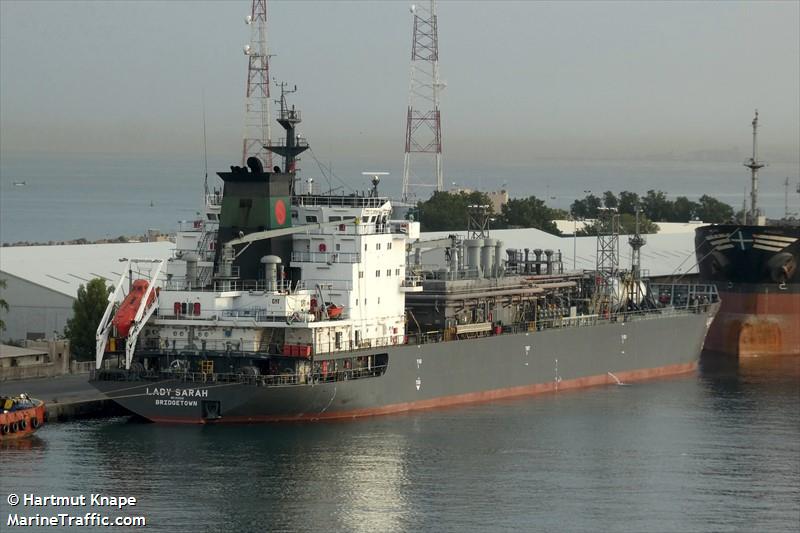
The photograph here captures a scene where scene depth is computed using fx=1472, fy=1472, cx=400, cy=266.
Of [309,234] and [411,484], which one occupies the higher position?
[309,234]

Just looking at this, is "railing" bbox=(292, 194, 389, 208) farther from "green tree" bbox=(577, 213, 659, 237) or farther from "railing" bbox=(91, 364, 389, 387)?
"green tree" bbox=(577, 213, 659, 237)

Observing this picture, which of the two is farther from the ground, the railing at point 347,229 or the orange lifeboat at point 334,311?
the railing at point 347,229

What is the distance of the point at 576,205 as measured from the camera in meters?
119

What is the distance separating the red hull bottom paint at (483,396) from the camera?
38.5 m

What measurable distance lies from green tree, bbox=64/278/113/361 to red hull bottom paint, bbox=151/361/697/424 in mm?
8075

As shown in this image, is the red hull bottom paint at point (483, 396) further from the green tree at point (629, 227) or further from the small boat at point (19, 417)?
the green tree at point (629, 227)

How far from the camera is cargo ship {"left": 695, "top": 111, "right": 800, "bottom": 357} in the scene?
58875mm

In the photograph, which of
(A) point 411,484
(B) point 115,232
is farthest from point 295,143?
(B) point 115,232

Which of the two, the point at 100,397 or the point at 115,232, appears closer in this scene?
the point at 100,397

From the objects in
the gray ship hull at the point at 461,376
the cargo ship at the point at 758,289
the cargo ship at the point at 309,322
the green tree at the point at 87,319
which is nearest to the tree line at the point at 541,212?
the cargo ship at the point at 758,289

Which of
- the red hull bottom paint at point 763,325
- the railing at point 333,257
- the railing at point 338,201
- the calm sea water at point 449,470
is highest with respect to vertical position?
the railing at point 338,201

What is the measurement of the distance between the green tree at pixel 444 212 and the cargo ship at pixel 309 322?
41.1 metres

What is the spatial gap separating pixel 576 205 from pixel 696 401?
244 feet

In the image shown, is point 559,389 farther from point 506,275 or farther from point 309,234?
point 309,234
